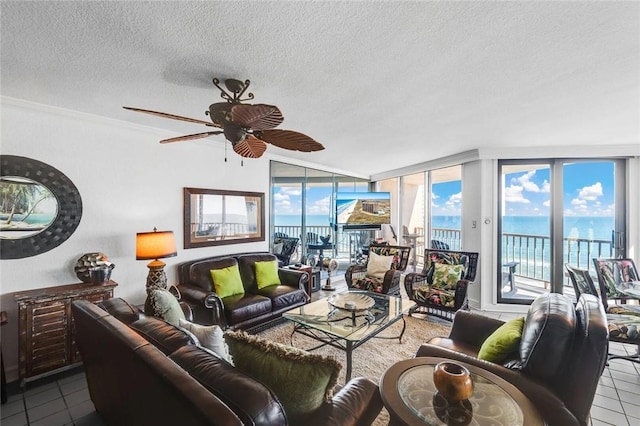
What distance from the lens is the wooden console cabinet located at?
222 cm

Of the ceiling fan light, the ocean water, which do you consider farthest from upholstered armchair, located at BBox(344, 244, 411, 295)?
the ceiling fan light

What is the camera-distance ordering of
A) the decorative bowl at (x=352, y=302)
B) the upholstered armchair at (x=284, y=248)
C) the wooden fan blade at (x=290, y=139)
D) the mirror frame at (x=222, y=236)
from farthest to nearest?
the upholstered armchair at (x=284, y=248) → the mirror frame at (x=222, y=236) → the decorative bowl at (x=352, y=302) → the wooden fan blade at (x=290, y=139)

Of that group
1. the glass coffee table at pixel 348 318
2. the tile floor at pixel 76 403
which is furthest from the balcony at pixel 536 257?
the glass coffee table at pixel 348 318

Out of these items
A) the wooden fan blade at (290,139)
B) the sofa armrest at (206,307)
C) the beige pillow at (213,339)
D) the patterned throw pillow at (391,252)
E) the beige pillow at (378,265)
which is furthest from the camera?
the patterned throw pillow at (391,252)

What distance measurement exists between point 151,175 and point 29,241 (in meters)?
1.24

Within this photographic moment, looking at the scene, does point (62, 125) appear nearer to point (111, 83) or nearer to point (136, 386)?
point (111, 83)

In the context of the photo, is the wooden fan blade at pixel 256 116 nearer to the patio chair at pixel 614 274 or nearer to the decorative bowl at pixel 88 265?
the decorative bowl at pixel 88 265

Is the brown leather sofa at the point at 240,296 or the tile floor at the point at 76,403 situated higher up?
the brown leather sofa at the point at 240,296

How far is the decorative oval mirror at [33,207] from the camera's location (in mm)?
2395

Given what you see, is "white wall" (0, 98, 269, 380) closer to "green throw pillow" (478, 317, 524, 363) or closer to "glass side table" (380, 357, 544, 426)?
"glass side table" (380, 357, 544, 426)

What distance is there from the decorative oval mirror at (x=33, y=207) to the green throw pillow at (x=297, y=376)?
2710 millimetres

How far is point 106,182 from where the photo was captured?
2947mm

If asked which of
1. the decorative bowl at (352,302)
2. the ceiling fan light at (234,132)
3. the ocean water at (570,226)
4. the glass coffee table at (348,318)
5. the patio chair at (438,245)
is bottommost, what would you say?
the glass coffee table at (348,318)

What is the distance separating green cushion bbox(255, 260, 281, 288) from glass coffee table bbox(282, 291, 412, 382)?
840 millimetres
